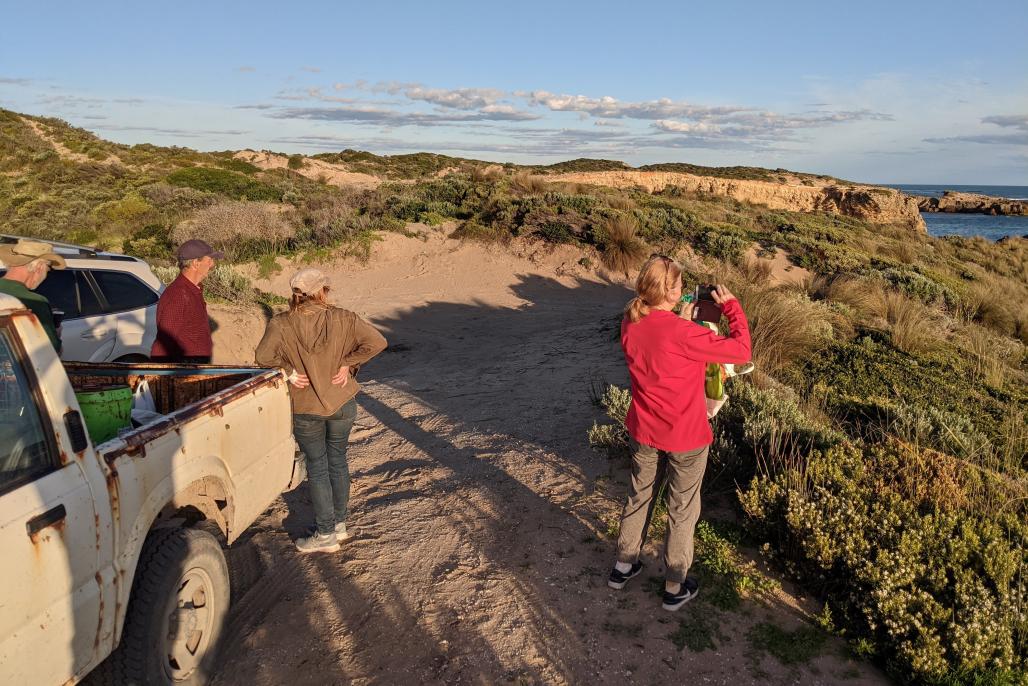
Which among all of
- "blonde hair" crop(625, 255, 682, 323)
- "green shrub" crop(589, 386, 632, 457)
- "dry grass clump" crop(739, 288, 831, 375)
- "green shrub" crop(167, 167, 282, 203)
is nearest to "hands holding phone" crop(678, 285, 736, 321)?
"blonde hair" crop(625, 255, 682, 323)

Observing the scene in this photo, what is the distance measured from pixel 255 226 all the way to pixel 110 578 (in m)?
18.1

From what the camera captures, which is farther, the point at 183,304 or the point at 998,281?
the point at 998,281

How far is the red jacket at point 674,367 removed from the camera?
11.1 ft

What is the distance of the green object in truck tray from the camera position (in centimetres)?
305

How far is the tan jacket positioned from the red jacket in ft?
5.01

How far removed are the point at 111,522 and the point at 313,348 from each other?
164 cm

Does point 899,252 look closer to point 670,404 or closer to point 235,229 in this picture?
point 235,229

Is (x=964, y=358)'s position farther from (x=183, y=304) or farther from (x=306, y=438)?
(x=183, y=304)

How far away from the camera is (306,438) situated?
4.22m

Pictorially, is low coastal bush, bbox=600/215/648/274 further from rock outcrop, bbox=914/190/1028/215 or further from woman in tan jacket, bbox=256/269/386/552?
rock outcrop, bbox=914/190/1028/215

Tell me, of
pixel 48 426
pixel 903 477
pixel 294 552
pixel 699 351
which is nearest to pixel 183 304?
pixel 294 552

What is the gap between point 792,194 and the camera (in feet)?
143

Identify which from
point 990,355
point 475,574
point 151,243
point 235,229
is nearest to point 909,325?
point 990,355

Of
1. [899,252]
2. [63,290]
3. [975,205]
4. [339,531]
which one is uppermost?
[63,290]
